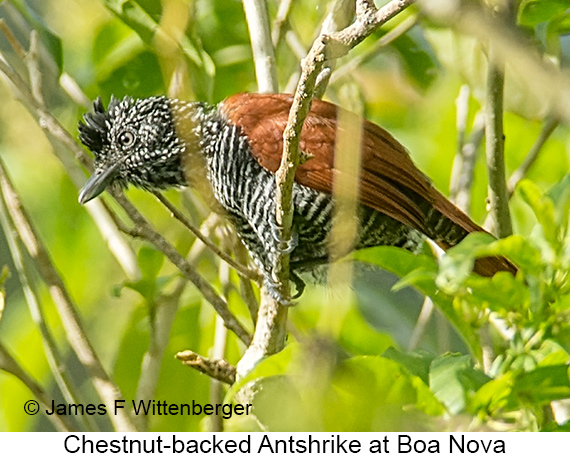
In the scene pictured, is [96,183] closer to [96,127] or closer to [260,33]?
[96,127]

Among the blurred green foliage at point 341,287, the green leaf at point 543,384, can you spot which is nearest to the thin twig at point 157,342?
the blurred green foliage at point 341,287

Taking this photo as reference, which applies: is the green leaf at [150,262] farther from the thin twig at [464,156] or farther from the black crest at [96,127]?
the thin twig at [464,156]

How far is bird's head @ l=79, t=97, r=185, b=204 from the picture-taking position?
3.54 m

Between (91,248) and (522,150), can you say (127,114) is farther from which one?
(522,150)

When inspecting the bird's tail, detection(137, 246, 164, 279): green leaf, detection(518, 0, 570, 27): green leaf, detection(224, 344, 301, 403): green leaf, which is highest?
detection(518, 0, 570, 27): green leaf

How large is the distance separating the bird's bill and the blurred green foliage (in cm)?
19

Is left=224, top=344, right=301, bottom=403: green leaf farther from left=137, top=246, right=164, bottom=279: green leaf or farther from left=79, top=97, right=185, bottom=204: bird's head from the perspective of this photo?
left=79, top=97, right=185, bottom=204: bird's head

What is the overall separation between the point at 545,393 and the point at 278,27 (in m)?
1.98

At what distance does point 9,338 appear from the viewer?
12.1ft

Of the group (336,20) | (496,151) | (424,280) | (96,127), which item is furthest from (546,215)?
(96,127)

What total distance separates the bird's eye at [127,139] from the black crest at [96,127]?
7 centimetres

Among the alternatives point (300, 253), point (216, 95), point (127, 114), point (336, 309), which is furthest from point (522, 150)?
point (336, 309)

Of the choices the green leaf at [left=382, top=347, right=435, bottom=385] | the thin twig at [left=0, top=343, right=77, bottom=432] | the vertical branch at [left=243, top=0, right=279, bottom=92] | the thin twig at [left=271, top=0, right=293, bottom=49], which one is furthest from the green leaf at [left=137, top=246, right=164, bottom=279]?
the green leaf at [left=382, top=347, right=435, bottom=385]
